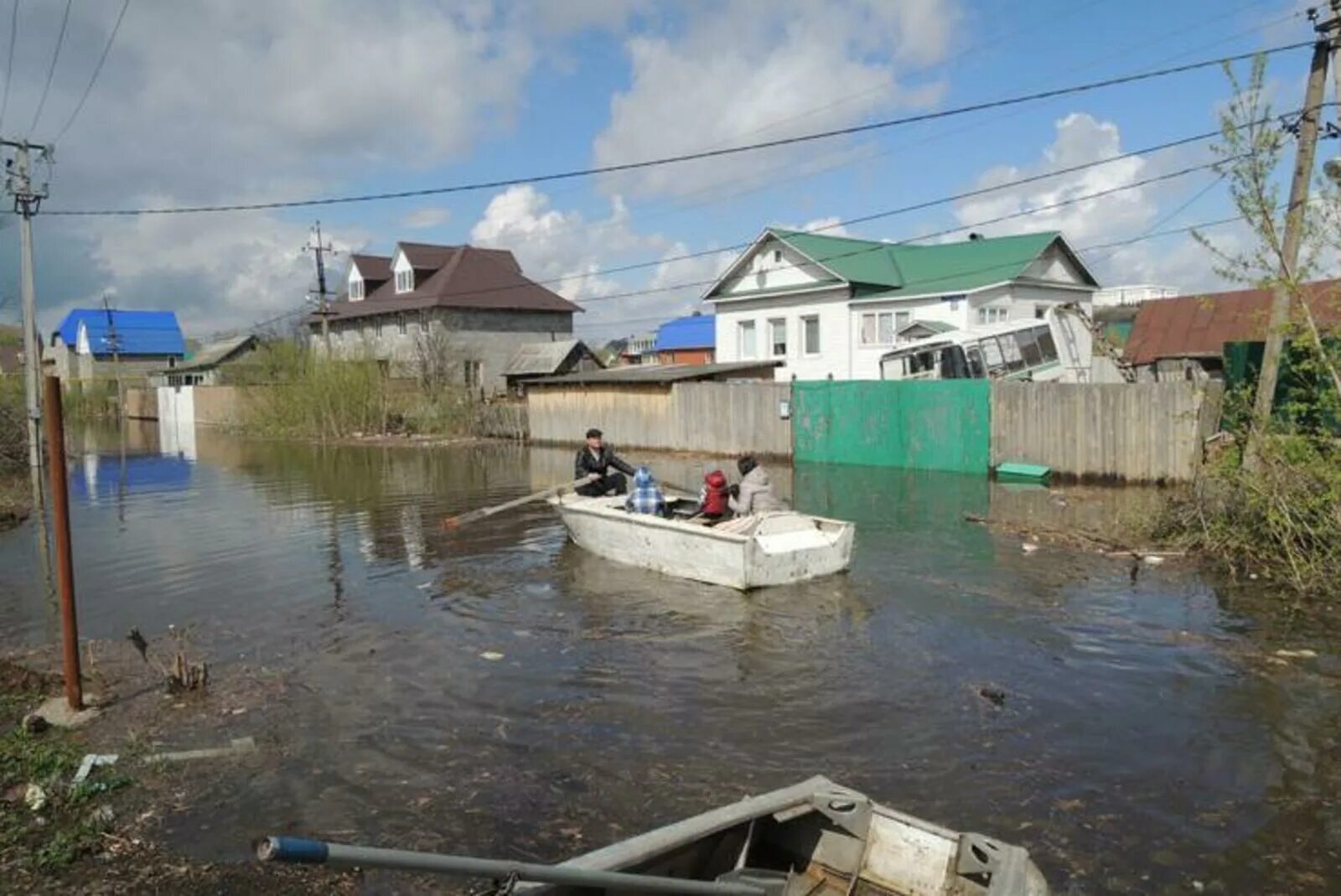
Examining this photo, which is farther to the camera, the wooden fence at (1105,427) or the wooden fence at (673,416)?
the wooden fence at (673,416)

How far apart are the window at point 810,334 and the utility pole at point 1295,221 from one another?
2248cm

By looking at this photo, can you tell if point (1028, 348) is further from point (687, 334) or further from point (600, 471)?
point (687, 334)

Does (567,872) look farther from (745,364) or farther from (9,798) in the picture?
(745,364)

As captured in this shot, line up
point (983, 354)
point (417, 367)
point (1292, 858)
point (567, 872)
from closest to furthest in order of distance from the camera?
1. point (567, 872)
2. point (1292, 858)
3. point (983, 354)
4. point (417, 367)

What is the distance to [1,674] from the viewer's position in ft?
27.0

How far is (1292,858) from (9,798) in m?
7.46

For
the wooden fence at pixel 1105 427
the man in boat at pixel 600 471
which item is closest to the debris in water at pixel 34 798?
the man in boat at pixel 600 471

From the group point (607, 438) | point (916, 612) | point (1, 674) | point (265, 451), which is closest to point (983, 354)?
point (607, 438)

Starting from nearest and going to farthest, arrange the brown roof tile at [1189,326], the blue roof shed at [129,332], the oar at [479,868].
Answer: the oar at [479,868], the brown roof tile at [1189,326], the blue roof shed at [129,332]

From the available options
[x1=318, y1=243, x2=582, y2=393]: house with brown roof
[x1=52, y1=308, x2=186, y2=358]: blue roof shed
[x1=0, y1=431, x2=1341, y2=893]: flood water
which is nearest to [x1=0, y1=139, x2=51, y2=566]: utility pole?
[x1=0, y1=431, x2=1341, y2=893]: flood water

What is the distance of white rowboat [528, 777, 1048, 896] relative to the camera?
165 inches

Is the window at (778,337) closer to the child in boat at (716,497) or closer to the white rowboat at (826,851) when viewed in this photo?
the child in boat at (716,497)

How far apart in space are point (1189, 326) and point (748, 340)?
51.0 ft

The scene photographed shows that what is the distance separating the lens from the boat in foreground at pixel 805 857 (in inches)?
154
